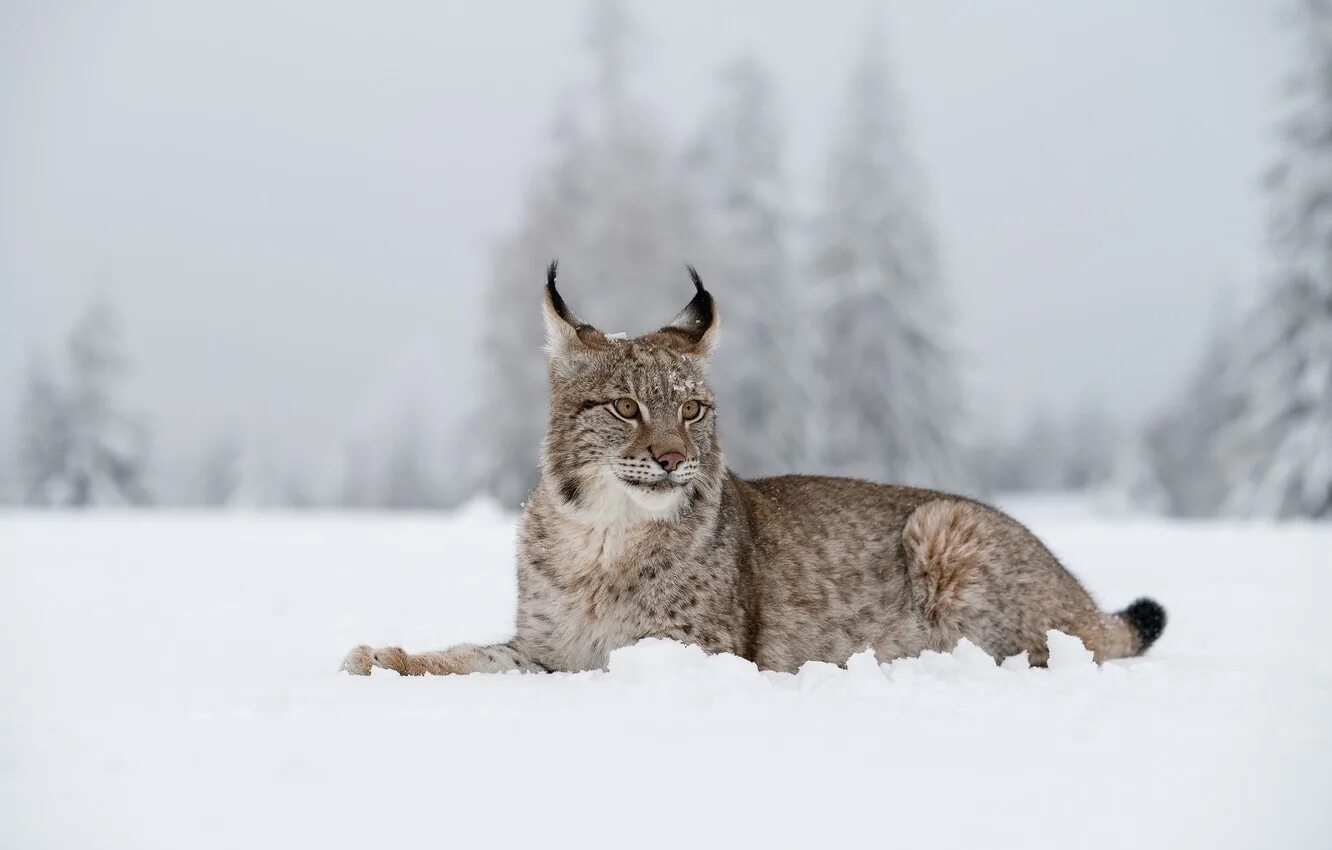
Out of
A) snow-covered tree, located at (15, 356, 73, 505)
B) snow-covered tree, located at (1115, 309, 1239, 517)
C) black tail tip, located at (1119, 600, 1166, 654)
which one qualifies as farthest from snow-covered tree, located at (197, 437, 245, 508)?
black tail tip, located at (1119, 600, 1166, 654)

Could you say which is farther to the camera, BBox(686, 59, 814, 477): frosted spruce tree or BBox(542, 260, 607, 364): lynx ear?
BBox(686, 59, 814, 477): frosted spruce tree

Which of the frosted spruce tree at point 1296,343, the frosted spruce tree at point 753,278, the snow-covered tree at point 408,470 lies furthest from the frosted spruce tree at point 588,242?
the snow-covered tree at point 408,470

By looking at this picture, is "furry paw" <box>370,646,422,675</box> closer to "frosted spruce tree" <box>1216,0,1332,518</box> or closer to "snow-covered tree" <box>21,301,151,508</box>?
"frosted spruce tree" <box>1216,0,1332,518</box>

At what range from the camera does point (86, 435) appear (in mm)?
32469

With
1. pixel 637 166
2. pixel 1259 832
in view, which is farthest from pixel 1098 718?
pixel 637 166

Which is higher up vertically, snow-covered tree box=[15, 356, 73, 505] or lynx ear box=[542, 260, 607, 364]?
lynx ear box=[542, 260, 607, 364]

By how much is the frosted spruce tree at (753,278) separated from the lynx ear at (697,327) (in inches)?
683

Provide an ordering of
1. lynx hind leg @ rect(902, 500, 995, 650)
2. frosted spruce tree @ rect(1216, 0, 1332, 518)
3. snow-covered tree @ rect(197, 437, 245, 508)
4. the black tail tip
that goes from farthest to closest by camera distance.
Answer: snow-covered tree @ rect(197, 437, 245, 508) < frosted spruce tree @ rect(1216, 0, 1332, 518) < the black tail tip < lynx hind leg @ rect(902, 500, 995, 650)

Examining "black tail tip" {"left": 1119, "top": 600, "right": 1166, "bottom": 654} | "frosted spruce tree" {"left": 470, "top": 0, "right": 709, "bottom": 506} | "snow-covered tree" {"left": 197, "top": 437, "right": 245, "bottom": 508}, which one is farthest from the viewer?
"snow-covered tree" {"left": 197, "top": 437, "right": 245, "bottom": 508}

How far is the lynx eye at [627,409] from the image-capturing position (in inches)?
219

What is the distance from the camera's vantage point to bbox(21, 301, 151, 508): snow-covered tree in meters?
32.4

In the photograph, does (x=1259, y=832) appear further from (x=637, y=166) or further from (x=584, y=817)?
(x=637, y=166)

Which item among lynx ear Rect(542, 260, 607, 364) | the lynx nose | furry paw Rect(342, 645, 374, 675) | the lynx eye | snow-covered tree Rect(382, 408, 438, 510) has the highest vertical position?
lynx ear Rect(542, 260, 607, 364)

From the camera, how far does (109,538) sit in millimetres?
13297
